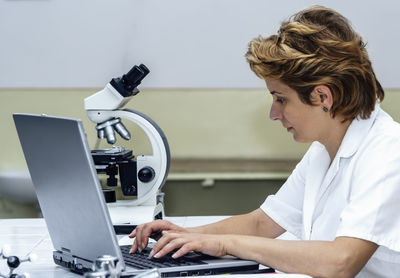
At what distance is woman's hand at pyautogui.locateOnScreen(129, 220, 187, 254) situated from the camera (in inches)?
65.8

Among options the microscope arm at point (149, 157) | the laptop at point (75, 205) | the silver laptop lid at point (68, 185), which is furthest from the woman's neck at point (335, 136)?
the microscope arm at point (149, 157)

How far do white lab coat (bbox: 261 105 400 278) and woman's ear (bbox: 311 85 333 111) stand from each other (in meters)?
0.11

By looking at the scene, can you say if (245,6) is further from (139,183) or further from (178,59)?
(139,183)

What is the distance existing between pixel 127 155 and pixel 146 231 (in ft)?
2.42

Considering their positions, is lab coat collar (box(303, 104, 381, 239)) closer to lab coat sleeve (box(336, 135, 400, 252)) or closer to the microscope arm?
lab coat sleeve (box(336, 135, 400, 252))

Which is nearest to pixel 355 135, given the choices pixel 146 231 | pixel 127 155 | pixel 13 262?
pixel 146 231

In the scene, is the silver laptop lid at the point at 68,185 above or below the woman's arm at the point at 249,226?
above

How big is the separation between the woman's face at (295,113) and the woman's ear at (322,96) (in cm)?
2

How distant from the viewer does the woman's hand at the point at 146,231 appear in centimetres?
167

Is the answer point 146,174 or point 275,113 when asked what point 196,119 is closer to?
point 146,174

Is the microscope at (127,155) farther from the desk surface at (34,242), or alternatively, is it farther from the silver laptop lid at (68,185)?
the silver laptop lid at (68,185)

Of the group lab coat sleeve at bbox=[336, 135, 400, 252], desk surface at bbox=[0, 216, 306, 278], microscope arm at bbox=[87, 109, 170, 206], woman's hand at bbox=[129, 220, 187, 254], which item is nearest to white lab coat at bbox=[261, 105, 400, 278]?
lab coat sleeve at bbox=[336, 135, 400, 252]

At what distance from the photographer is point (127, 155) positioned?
240 centimetres

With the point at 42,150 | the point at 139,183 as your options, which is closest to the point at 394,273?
the point at 42,150
